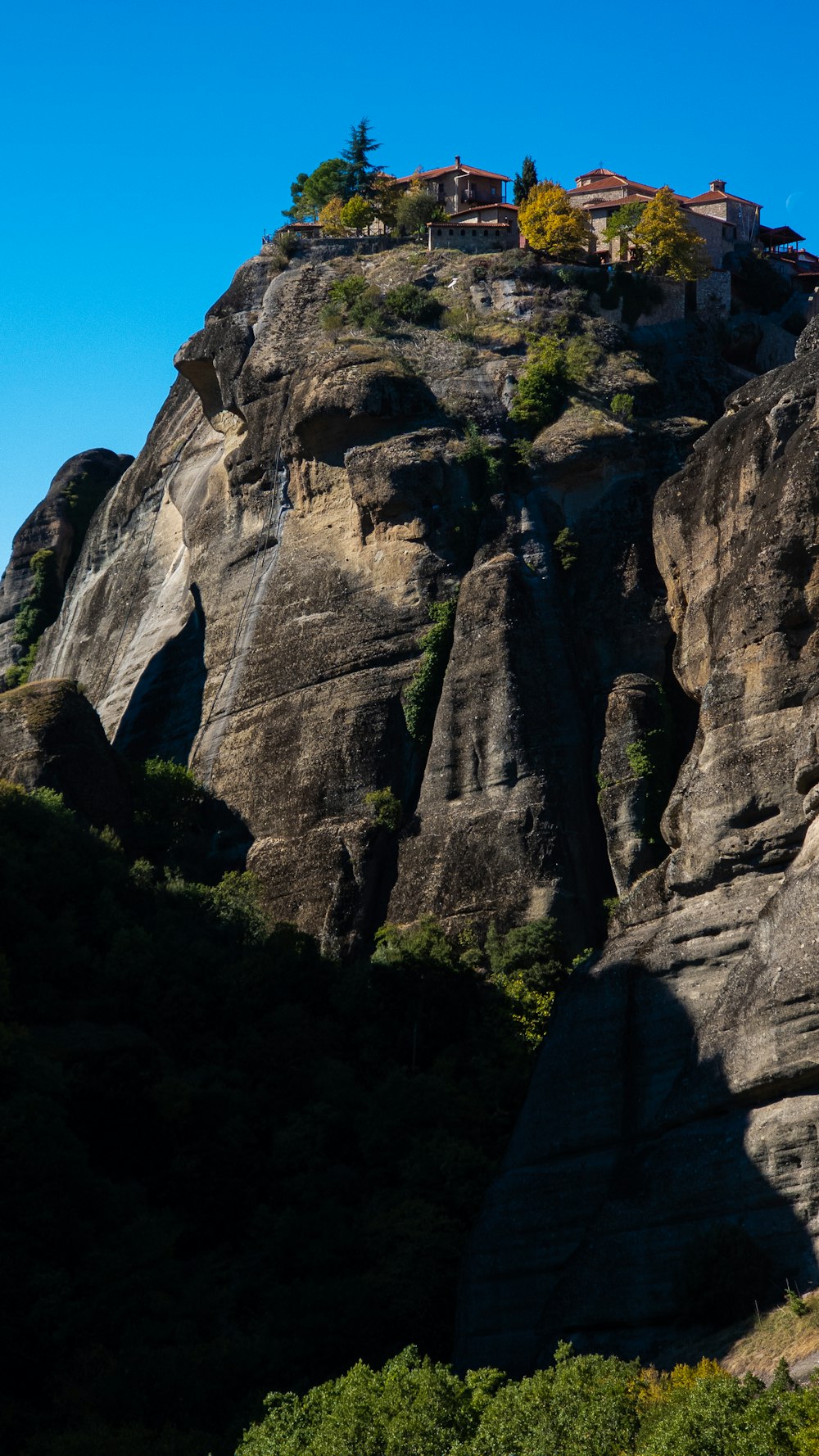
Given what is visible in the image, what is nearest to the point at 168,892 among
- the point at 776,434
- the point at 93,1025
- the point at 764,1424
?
the point at 93,1025

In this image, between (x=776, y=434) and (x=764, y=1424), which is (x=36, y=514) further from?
(x=764, y=1424)

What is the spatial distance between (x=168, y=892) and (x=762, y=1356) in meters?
23.1

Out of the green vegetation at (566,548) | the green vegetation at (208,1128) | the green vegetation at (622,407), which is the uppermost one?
the green vegetation at (622,407)

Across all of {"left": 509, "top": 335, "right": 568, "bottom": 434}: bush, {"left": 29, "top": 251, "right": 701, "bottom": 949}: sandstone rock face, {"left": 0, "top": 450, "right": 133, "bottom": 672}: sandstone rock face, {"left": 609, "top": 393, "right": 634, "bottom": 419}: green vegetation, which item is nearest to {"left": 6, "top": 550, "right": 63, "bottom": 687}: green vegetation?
{"left": 0, "top": 450, "right": 133, "bottom": 672}: sandstone rock face

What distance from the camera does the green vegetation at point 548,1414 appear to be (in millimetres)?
24172

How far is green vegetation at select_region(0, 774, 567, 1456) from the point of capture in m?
34.2

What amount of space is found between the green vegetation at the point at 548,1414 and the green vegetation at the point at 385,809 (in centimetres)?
1976

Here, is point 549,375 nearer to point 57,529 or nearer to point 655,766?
point 655,766

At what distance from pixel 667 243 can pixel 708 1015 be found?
122 ft

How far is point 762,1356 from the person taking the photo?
29375 mm

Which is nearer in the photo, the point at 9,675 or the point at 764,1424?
the point at 764,1424

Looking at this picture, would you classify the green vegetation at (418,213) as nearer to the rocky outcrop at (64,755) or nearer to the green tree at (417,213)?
the green tree at (417,213)

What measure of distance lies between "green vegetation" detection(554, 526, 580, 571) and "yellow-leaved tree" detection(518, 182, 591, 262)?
50.2 ft

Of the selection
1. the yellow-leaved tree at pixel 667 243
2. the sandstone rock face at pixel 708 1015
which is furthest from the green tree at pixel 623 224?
the sandstone rock face at pixel 708 1015
